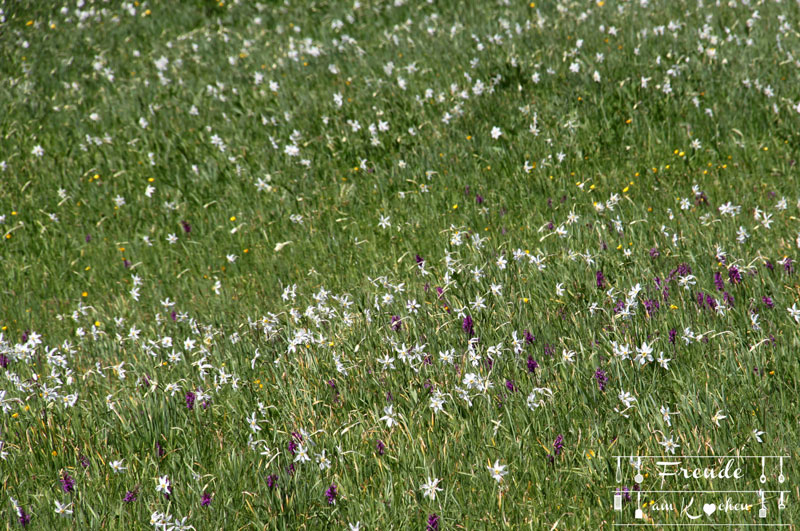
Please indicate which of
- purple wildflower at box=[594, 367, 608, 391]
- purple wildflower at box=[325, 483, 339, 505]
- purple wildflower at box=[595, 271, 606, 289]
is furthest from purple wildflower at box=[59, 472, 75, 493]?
purple wildflower at box=[595, 271, 606, 289]

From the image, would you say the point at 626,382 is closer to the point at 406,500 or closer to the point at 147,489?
the point at 406,500

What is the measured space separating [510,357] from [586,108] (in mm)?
4079

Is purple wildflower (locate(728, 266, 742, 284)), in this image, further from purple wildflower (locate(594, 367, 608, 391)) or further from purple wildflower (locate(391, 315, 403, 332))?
purple wildflower (locate(391, 315, 403, 332))

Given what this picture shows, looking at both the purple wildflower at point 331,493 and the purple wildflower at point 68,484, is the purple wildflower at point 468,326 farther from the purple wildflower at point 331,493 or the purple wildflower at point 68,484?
the purple wildflower at point 68,484

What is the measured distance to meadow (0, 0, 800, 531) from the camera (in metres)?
2.90

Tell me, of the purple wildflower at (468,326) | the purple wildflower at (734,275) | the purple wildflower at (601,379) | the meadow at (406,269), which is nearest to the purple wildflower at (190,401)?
the meadow at (406,269)

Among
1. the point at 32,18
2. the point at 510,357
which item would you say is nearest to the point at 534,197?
the point at 510,357

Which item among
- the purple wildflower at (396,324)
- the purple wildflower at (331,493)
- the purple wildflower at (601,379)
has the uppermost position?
the purple wildflower at (396,324)

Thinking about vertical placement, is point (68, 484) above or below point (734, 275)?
below

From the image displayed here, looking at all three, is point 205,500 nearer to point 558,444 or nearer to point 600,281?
point 558,444

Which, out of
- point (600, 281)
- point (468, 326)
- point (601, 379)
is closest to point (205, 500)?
point (468, 326)

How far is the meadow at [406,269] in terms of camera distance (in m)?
2.90

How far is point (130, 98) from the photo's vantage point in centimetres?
904

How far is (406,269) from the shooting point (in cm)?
513
